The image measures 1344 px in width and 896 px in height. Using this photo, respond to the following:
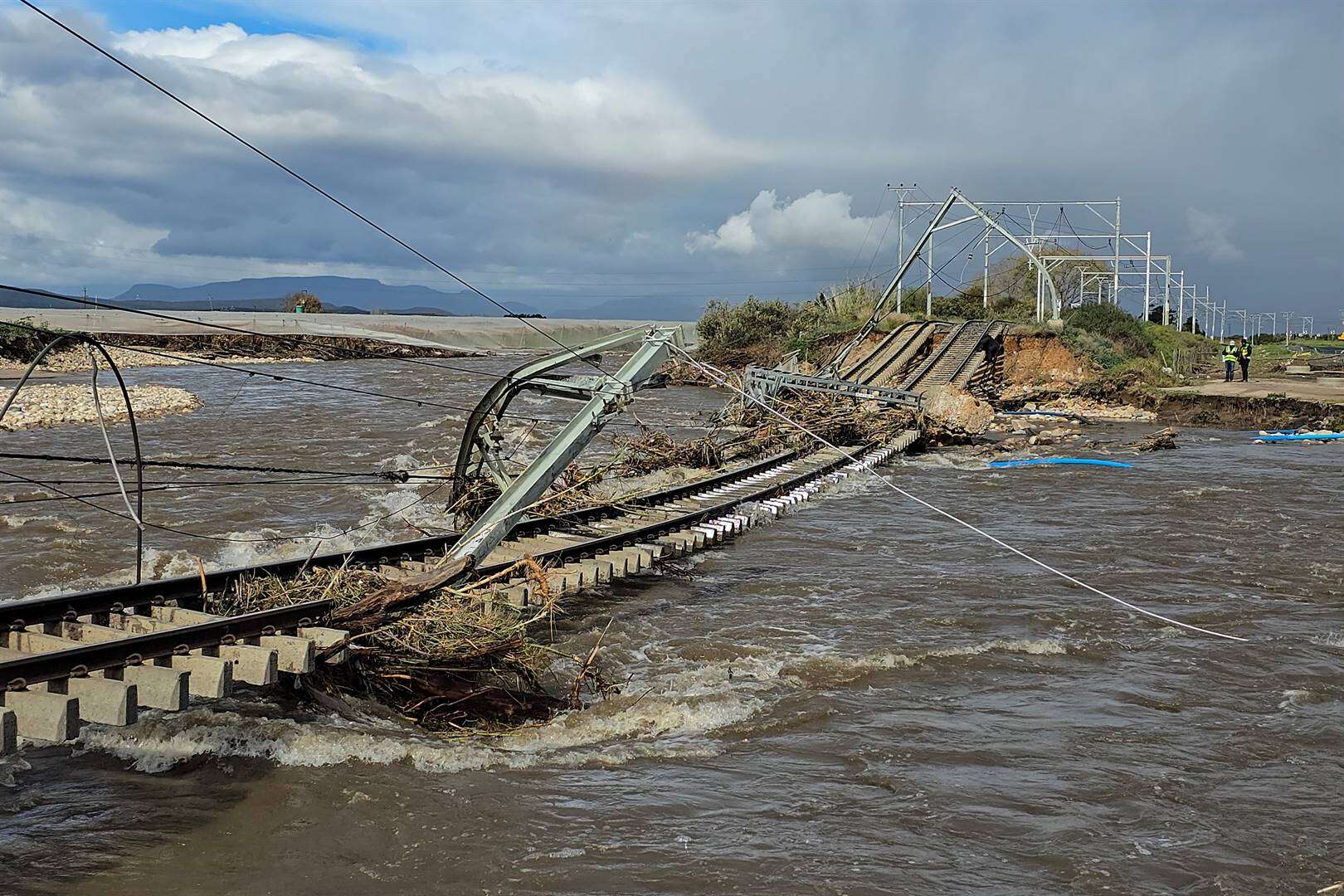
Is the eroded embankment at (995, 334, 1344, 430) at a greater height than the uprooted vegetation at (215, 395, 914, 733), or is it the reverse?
the eroded embankment at (995, 334, 1344, 430)

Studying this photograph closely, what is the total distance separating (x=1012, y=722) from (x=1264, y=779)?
149cm

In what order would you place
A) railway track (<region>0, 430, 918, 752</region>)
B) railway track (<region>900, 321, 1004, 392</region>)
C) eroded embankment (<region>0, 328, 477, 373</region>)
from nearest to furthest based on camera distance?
railway track (<region>0, 430, 918, 752</region>)
railway track (<region>900, 321, 1004, 392</region>)
eroded embankment (<region>0, 328, 477, 373</region>)

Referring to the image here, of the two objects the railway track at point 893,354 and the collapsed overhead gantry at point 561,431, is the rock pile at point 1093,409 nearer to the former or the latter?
the railway track at point 893,354

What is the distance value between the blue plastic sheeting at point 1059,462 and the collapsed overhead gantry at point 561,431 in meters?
12.4

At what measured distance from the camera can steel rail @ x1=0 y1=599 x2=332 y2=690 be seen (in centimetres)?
541

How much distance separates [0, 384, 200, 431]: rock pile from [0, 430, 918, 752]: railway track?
49.1 feet

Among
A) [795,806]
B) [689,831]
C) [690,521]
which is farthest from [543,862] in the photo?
[690,521]

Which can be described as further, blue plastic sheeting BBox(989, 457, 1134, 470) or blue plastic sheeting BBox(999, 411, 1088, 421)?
blue plastic sheeting BBox(999, 411, 1088, 421)

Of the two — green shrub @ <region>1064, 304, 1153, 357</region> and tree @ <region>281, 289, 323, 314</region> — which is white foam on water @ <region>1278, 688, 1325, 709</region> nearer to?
green shrub @ <region>1064, 304, 1153, 357</region>

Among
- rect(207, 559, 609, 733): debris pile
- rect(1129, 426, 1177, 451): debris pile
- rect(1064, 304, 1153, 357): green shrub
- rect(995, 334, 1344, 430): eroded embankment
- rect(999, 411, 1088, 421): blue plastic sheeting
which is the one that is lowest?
rect(207, 559, 609, 733): debris pile

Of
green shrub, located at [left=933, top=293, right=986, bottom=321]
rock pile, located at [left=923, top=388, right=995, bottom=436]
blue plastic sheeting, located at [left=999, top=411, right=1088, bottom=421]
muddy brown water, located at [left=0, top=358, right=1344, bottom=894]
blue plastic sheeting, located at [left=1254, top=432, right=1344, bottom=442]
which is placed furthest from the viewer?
green shrub, located at [left=933, top=293, right=986, bottom=321]

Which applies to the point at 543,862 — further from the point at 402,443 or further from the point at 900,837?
the point at 402,443

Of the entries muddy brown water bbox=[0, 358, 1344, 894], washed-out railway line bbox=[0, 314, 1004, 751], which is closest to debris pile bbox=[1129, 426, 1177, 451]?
washed-out railway line bbox=[0, 314, 1004, 751]

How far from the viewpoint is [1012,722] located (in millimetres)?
7172
